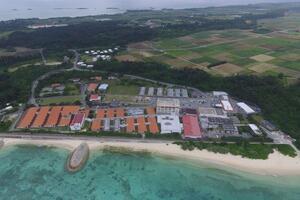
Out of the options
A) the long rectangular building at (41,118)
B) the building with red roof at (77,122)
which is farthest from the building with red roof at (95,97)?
the long rectangular building at (41,118)

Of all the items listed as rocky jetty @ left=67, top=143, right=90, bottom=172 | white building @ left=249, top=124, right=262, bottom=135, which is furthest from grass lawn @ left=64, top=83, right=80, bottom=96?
white building @ left=249, top=124, right=262, bottom=135

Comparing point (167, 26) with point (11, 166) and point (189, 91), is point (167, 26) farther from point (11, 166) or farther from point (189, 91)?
point (11, 166)

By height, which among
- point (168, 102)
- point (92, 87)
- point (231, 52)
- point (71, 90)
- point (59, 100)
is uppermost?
point (231, 52)

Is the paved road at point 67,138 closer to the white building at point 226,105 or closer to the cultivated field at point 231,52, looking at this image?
the white building at point 226,105

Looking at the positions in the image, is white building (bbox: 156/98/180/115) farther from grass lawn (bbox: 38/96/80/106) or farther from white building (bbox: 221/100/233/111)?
grass lawn (bbox: 38/96/80/106)

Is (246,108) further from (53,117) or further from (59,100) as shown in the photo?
(59,100)

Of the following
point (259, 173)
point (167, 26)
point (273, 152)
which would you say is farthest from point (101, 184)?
point (167, 26)

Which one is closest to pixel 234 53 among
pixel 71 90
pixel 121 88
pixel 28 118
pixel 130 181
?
pixel 121 88
